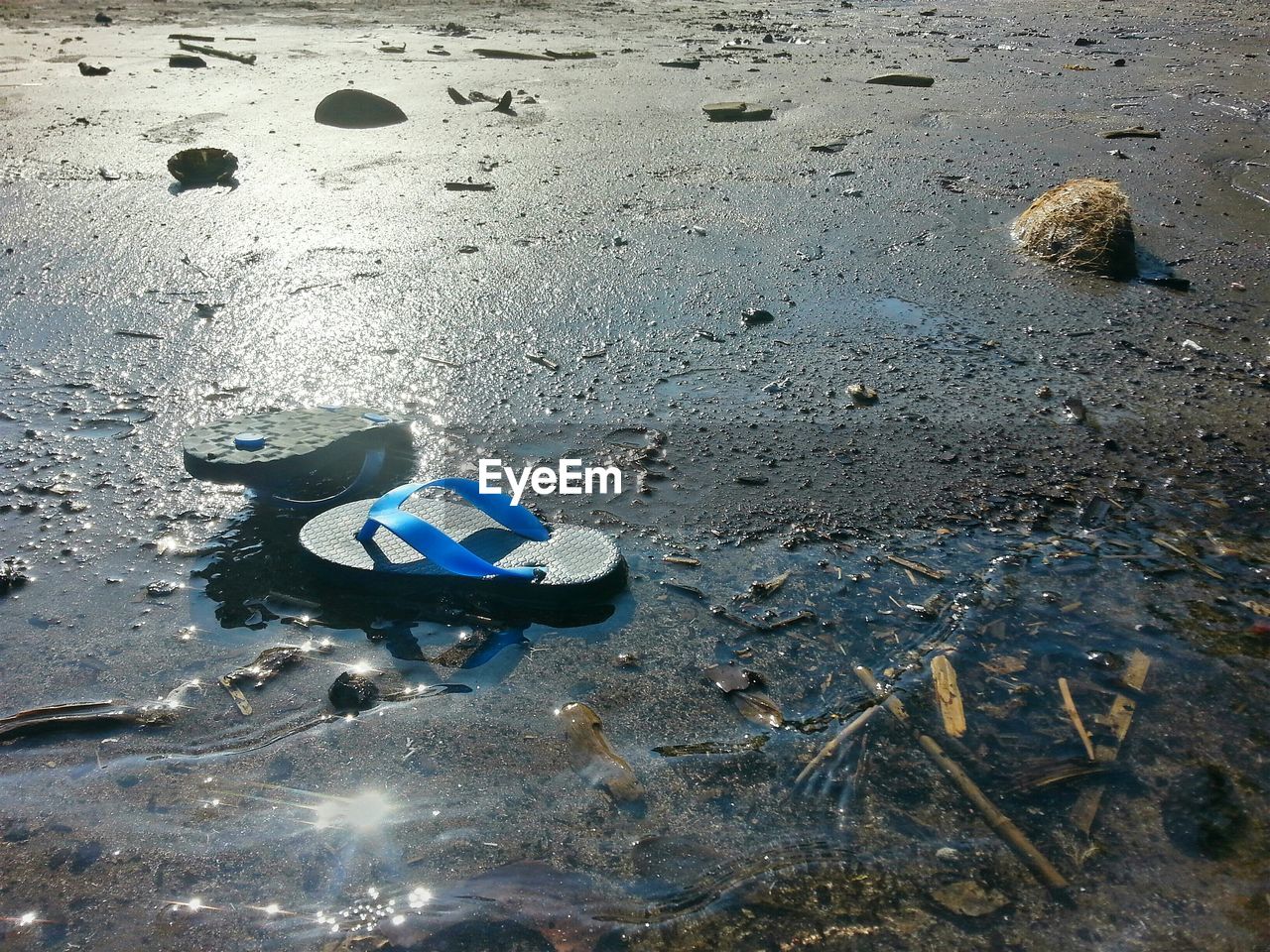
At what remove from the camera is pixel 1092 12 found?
9.94 metres

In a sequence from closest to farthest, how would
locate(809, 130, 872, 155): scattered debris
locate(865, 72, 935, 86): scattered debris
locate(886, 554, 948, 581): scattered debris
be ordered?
locate(886, 554, 948, 581): scattered debris, locate(809, 130, 872, 155): scattered debris, locate(865, 72, 935, 86): scattered debris

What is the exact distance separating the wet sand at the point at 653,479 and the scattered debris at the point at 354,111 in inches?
6.6

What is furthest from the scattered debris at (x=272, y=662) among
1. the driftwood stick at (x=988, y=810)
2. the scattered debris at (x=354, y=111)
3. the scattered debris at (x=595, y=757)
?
the scattered debris at (x=354, y=111)

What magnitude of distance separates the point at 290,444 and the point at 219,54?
6.07 m

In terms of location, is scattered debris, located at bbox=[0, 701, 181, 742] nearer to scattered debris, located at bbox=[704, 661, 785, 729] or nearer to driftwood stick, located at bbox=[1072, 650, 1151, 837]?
scattered debris, located at bbox=[704, 661, 785, 729]

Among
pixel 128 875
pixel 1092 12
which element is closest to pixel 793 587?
pixel 128 875

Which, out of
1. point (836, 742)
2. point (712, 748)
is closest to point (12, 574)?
point (712, 748)

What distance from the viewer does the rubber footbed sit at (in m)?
2.13

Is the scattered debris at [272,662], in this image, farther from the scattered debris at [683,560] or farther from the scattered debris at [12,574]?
the scattered debris at [683,560]

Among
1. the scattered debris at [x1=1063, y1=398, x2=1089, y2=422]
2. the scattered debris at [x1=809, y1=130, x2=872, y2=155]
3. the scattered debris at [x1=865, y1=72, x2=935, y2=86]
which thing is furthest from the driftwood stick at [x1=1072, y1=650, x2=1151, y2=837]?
the scattered debris at [x1=865, y1=72, x2=935, y2=86]

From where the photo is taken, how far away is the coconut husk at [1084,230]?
3.80 meters

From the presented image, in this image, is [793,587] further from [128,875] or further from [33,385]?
[33,385]

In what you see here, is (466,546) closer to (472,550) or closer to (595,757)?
(472,550)

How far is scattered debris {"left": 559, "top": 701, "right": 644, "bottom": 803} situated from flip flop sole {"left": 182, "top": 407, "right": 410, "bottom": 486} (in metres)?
0.99
